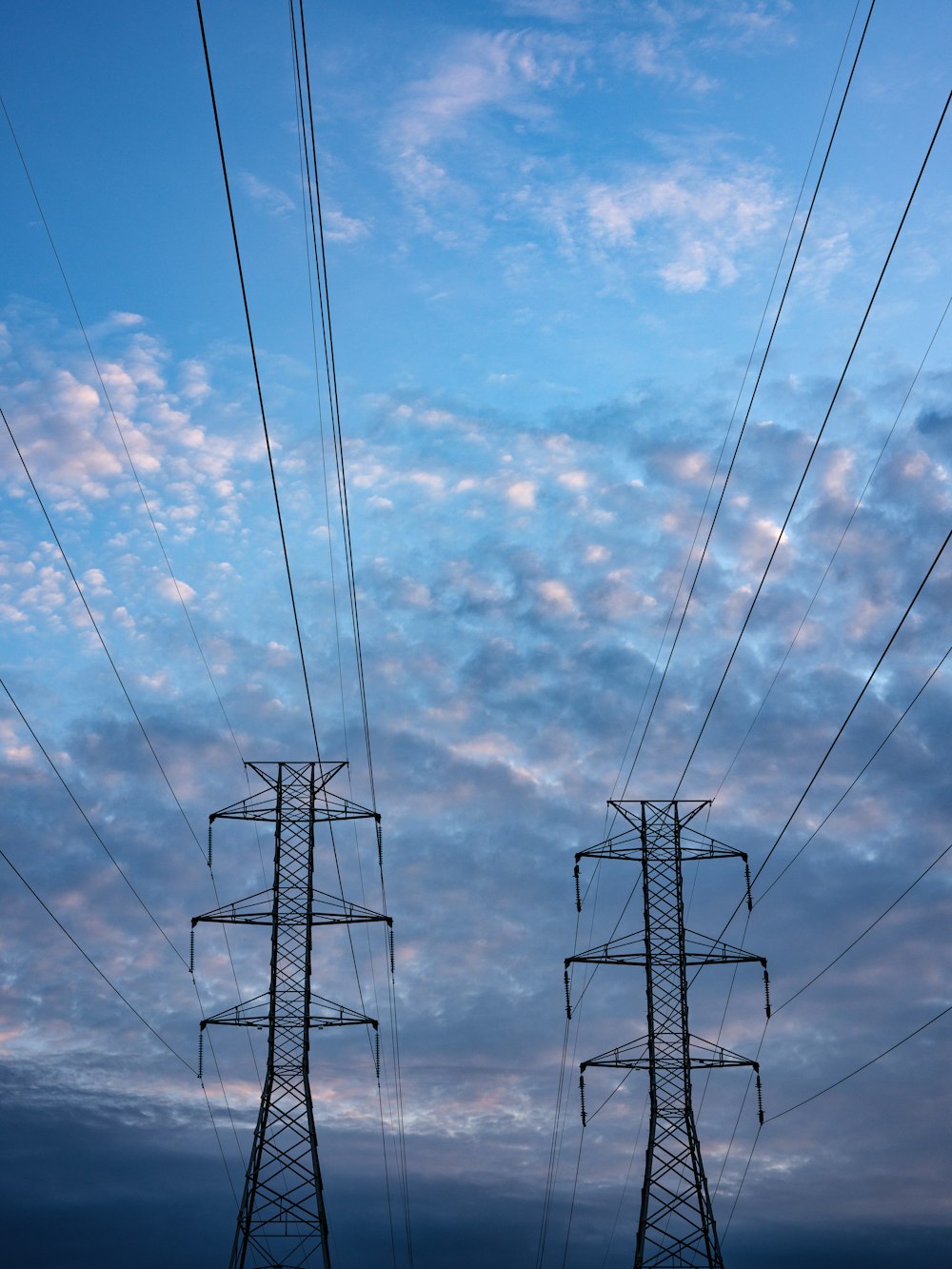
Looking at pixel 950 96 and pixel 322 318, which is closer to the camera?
pixel 950 96

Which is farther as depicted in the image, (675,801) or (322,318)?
(675,801)

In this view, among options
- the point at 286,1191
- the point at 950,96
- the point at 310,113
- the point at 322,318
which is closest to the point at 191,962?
the point at 286,1191

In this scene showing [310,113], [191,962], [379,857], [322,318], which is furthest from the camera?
[379,857]

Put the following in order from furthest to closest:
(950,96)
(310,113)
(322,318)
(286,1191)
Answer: (286,1191) < (322,318) < (310,113) < (950,96)

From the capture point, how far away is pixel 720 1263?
35281 millimetres

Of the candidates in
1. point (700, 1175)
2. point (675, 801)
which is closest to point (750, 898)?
point (675, 801)

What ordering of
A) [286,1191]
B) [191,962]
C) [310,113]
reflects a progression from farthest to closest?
[191,962] → [286,1191] → [310,113]

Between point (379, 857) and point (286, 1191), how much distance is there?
10.6m

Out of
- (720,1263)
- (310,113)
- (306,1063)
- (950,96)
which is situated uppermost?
(310,113)

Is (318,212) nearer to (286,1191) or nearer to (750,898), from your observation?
(286,1191)

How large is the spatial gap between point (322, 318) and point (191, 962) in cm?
2216

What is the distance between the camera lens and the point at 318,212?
20000 millimetres

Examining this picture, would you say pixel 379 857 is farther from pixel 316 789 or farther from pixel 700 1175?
pixel 700 1175

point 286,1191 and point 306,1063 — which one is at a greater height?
point 306,1063
